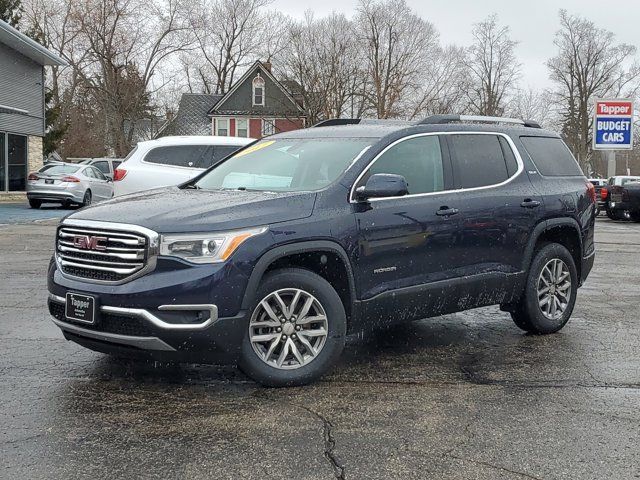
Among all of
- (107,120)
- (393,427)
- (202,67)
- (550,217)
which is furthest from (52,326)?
(202,67)

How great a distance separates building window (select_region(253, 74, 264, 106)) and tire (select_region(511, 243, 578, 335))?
49.8 m

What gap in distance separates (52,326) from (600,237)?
47.7 feet

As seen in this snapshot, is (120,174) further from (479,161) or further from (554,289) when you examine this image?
(554,289)

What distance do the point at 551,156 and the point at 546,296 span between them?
1.30 metres

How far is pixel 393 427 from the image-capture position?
13.3 ft

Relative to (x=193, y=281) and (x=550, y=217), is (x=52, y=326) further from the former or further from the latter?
(x=550, y=217)

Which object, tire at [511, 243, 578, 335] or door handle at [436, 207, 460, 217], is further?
tire at [511, 243, 578, 335]

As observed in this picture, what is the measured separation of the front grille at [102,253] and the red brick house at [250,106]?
160 feet

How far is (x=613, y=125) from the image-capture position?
30.7 m

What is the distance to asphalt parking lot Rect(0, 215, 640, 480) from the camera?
138 inches

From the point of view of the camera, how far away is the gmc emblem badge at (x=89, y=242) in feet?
14.6

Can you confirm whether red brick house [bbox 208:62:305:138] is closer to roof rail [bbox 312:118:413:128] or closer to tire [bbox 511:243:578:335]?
roof rail [bbox 312:118:413:128]

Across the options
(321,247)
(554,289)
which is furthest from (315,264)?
(554,289)

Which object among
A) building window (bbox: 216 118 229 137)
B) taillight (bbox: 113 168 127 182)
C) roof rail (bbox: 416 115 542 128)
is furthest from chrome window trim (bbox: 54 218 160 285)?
building window (bbox: 216 118 229 137)
